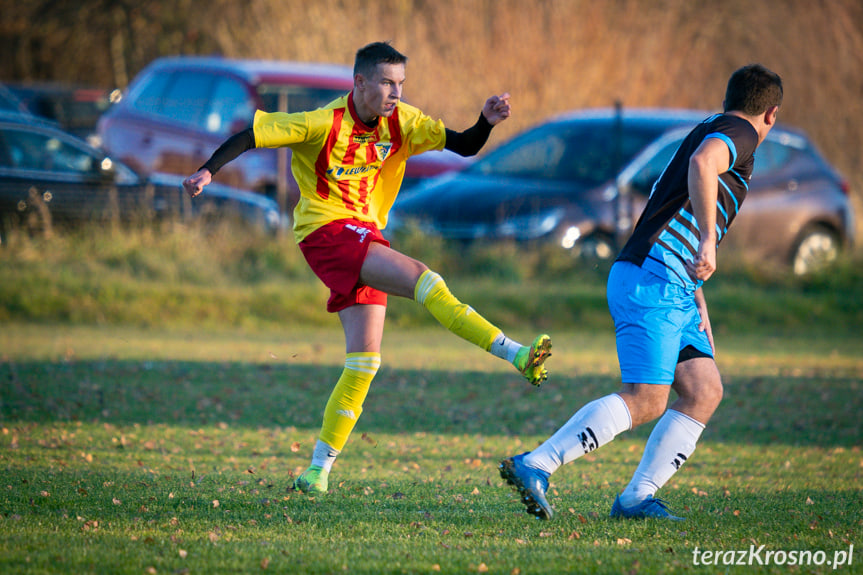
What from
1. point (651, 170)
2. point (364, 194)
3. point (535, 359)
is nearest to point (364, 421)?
point (364, 194)

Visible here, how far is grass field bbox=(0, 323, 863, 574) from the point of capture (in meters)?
4.26

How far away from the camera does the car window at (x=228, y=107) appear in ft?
48.2

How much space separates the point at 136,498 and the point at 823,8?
2273cm

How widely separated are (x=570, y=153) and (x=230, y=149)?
32.0 feet

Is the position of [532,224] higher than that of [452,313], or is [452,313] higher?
[532,224]

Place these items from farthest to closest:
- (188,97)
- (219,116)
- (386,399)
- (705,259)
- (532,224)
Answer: (188,97), (219,116), (532,224), (386,399), (705,259)

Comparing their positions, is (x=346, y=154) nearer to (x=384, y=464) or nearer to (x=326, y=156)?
(x=326, y=156)

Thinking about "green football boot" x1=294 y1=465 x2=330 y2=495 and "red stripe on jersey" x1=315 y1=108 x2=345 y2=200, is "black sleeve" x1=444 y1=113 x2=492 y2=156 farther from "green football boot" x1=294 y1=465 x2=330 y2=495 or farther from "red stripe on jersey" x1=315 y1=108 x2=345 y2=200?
"green football boot" x1=294 y1=465 x2=330 y2=495

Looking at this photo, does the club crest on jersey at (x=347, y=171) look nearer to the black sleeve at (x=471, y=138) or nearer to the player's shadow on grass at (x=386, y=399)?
the black sleeve at (x=471, y=138)

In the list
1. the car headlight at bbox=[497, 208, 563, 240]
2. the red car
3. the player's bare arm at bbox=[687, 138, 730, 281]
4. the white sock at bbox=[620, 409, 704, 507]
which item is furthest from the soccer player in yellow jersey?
the red car

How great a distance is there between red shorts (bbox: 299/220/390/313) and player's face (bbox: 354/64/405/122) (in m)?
0.59

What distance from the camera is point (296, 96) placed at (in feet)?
48.9

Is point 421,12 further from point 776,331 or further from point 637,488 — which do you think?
point 637,488

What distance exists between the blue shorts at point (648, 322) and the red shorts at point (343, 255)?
131cm
